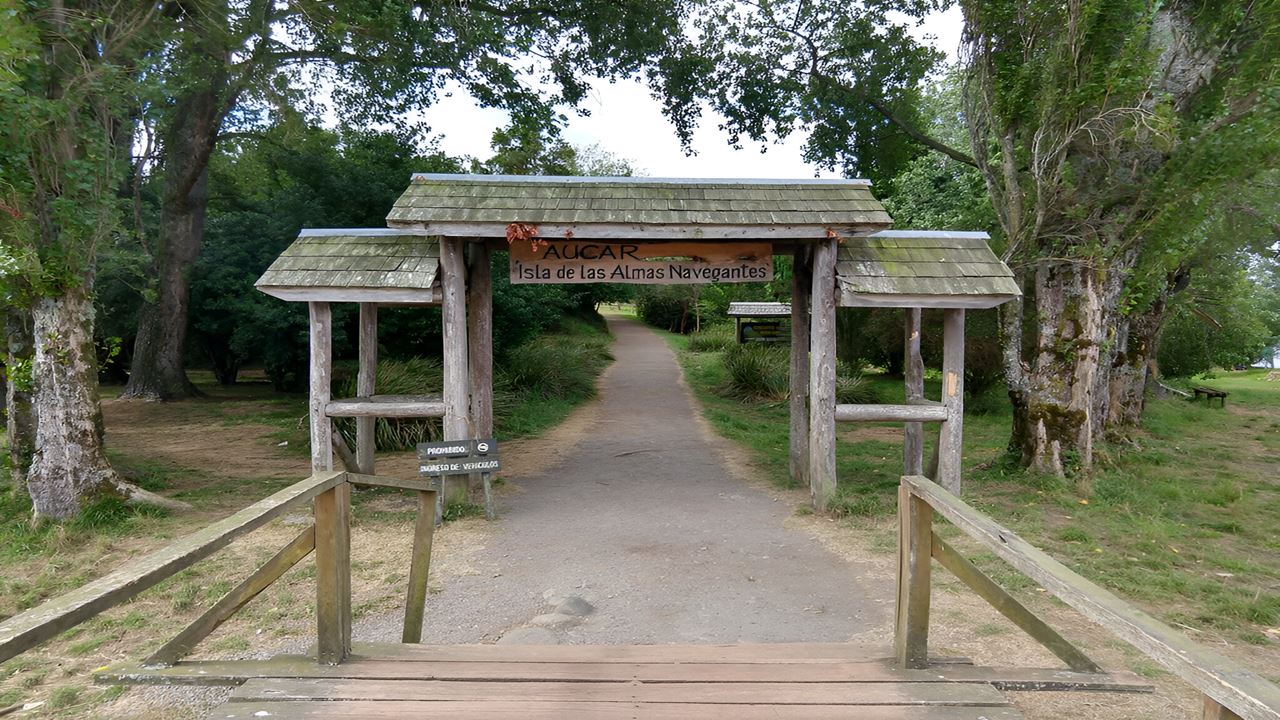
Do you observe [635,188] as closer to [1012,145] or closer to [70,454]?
[1012,145]

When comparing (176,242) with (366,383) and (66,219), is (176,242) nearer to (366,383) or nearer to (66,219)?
(366,383)

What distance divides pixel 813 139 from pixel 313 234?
9.38 m

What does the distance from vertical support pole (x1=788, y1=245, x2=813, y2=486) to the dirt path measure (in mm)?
690

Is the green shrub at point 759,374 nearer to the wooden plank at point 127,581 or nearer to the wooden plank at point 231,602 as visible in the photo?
the wooden plank at point 231,602

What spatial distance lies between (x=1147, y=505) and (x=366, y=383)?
896cm

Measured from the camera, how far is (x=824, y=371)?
305 inches

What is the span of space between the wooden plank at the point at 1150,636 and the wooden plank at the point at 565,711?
0.58 metres

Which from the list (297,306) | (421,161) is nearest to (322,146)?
(421,161)

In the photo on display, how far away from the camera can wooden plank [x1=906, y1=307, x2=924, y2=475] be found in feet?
27.8

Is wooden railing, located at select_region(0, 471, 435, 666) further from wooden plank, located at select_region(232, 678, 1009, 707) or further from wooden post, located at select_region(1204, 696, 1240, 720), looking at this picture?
wooden post, located at select_region(1204, 696, 1240, 720)

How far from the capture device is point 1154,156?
8609 millimetres

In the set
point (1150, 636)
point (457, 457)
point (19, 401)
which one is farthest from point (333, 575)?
point (19, 401)

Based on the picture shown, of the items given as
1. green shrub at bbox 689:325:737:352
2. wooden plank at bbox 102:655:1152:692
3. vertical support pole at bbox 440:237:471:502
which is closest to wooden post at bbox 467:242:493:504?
vertical support pole at bbox 440:237:471:502

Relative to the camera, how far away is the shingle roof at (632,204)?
7273mm
